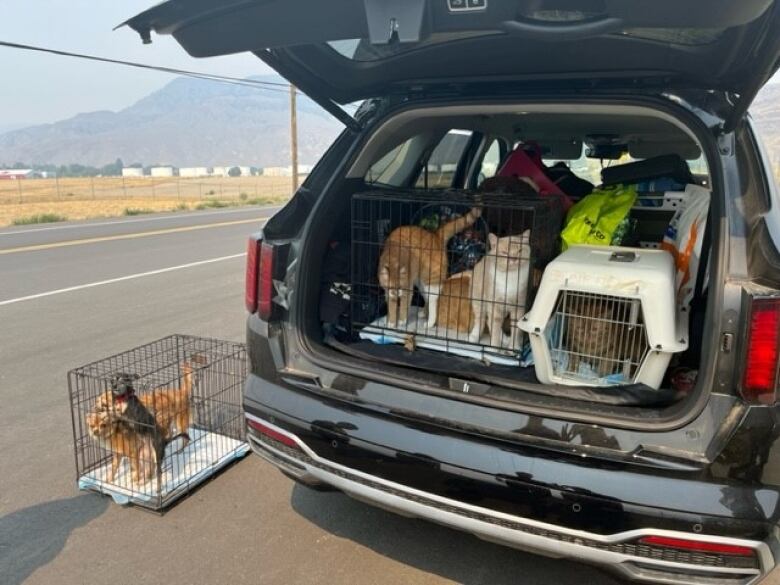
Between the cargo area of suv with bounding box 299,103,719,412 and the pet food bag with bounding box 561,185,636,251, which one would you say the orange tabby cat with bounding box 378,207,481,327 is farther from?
the pet food bag with bounding box 561,185,636,251

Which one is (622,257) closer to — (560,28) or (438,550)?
(560,28)

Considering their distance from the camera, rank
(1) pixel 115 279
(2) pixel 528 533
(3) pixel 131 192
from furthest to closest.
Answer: (3) pixel 131 192 < (1) pixel 115 279 < (2) pixel 528 533

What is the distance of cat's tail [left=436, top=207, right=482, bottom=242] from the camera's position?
289 cm

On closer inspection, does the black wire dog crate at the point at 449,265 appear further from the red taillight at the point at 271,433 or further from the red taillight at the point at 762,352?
the red taillight at the point at 762,352

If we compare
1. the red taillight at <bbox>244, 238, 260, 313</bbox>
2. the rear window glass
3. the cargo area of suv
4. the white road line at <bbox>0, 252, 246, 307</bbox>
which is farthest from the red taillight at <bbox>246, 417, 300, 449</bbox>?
the white road line at <bbox>0, 252, 246, 307</bbox>

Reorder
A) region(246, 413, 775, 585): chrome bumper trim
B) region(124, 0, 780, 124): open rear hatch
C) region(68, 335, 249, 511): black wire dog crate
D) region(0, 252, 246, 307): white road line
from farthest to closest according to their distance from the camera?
region(0, 252, 246, 307): white road line, region(68, 335, 249, 511): black wire dog crate, region(246, 413, 775, 585): chrome bumper trim, region(124, 0, 780, 124): open rear hatch

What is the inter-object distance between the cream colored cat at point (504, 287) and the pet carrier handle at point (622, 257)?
36 cm

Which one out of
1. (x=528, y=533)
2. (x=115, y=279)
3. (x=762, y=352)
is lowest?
(x=115, y=279)

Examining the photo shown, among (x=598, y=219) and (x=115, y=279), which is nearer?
(x=598, y=219)

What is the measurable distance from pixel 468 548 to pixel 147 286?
6.33 m

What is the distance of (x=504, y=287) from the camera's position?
2.71 meters

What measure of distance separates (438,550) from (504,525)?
0.78m

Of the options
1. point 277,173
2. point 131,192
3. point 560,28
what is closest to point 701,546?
point 560,28

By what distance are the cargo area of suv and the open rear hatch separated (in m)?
0.16
